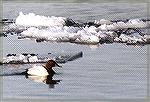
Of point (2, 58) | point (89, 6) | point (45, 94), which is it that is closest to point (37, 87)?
point (45, 94)

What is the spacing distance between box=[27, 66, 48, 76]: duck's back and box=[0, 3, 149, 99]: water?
75 millimetres

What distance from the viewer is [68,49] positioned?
15.3ft

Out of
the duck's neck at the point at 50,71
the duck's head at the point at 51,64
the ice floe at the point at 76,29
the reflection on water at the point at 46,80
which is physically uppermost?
the ice floe at the point at 76,29

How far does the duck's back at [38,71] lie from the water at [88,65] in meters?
0.08

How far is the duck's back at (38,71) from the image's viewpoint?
181 inches

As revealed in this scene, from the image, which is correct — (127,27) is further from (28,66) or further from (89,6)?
(28,66)

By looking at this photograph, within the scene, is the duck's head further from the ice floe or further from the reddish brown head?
the ice floe

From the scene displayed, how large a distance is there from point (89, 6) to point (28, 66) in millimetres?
781

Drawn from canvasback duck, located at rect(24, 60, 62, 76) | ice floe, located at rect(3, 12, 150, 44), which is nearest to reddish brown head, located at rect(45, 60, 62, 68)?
canvasback duck, located at rect(24, 60, 62, 76)

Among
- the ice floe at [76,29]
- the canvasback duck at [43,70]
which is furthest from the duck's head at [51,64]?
the ice floe at [76,29]

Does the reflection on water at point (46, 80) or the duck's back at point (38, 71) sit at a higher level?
the duck's back at point (38, 71)

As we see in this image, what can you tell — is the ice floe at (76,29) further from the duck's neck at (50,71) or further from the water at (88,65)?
the duck's neck at (50,71)

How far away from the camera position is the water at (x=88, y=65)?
461 centimetres

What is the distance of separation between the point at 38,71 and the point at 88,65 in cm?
46
